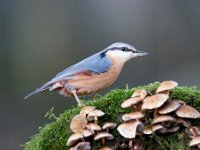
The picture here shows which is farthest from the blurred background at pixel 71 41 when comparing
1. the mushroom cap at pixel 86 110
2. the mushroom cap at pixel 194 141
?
the mushroom cap at pixel 194 141

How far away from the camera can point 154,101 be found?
4188 millimetres

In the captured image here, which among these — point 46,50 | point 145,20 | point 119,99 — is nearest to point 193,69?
point 145,20

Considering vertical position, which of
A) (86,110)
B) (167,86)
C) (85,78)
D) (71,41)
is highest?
(167,86)

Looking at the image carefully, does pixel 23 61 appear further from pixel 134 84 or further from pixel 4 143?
pixel 134 84

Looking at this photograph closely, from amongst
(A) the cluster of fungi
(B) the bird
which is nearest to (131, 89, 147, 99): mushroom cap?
(A) the cluster of fungi

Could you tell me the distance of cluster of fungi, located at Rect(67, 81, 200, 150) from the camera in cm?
418

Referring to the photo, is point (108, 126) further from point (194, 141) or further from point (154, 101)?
point (194, 141)

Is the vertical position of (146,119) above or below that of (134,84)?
above

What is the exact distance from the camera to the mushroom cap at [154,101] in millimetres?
4156

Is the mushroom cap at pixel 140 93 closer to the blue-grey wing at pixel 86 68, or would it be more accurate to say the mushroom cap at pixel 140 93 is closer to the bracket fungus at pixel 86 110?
the bracket fungus at pixel 86 110

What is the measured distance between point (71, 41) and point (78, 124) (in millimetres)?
9727

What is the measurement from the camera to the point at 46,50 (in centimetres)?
1398

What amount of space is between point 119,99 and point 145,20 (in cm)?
922

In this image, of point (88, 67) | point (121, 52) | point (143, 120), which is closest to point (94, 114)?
point (143, 120)
